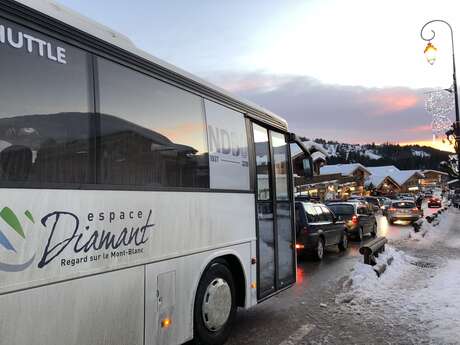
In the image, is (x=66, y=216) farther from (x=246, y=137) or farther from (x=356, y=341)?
(x=356, y=341)

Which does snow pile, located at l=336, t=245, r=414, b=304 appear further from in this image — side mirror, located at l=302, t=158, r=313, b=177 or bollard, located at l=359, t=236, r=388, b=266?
side mirror, located at l=302, t=158, r=313, b=177

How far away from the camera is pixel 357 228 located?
1950 centimetres

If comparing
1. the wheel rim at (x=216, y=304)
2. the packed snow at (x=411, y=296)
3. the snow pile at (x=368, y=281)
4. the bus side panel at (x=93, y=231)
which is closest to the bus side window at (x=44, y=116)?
the bus side panel at (x=93, y=231)

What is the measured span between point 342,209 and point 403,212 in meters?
14.6

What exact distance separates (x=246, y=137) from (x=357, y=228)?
1453 cm

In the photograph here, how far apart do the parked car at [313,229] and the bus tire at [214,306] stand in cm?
789

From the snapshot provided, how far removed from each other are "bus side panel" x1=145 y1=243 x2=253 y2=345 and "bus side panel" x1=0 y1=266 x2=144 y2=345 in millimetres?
149

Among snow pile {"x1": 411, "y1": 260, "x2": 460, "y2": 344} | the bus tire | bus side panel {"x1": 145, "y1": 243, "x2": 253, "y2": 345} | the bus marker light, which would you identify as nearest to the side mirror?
snow pile {"x1": 411, "y1": 260, "x2": 460, "y2": 344}

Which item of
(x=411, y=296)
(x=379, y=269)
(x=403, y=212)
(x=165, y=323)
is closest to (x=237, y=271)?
(x=165, y=323)

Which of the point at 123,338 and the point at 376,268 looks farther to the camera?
the point at 376,268

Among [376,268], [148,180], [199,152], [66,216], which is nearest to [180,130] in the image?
[199,152]

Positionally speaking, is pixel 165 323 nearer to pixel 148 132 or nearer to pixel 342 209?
pixel 148 132

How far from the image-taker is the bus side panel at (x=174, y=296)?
164 inches

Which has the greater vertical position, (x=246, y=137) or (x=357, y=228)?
(x=246, y=137)
